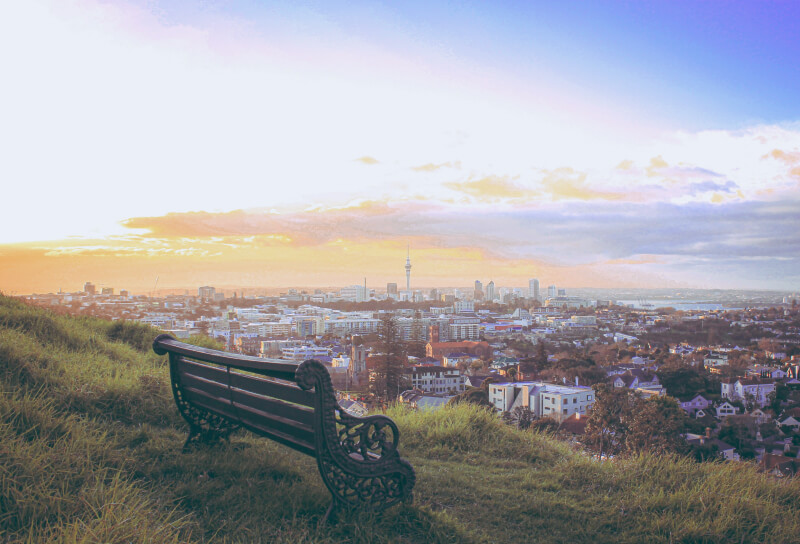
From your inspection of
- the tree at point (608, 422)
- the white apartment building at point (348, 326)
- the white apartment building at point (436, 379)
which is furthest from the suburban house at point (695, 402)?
the white apartment building at point (348, 326)

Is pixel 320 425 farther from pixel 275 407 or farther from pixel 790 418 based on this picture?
pixel 790 418

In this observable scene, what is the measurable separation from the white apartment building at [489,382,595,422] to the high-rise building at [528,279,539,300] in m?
18.8

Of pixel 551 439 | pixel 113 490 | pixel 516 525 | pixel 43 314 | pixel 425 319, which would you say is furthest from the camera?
pixel 425 319

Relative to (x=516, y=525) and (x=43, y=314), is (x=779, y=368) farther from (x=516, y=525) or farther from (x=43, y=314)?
(x=43, y=314)

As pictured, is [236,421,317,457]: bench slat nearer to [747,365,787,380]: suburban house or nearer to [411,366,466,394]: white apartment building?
[411,366,466,394]: white apartment building

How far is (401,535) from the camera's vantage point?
3010 mm

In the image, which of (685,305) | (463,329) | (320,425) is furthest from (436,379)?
(685,305)

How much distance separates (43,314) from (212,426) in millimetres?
4466

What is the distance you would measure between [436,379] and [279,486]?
8.12 metres

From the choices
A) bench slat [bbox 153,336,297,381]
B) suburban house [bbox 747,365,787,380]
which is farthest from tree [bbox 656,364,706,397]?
bench slat [bbox 153,336,297,381]

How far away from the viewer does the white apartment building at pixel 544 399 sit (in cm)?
861

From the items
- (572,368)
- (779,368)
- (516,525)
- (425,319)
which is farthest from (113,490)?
(425,319)

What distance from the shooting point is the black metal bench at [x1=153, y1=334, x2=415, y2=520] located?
2.93m

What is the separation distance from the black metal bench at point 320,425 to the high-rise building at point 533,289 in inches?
1009
